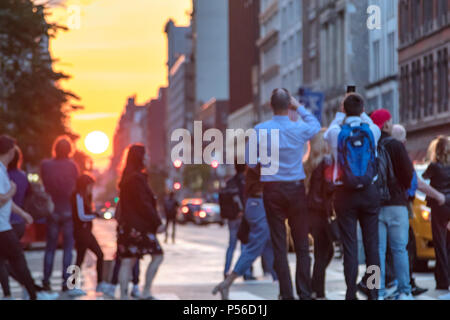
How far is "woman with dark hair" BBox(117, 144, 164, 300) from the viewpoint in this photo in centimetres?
→ 1312

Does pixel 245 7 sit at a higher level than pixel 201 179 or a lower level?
higher

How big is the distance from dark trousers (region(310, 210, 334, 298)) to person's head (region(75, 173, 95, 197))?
341cm

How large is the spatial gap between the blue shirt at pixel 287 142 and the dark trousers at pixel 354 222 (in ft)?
2.05

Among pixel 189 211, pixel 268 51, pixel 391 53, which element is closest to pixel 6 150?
pixel 391 53

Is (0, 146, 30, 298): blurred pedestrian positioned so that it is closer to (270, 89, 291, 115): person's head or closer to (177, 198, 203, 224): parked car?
(270, 89, 291, 115): person's head

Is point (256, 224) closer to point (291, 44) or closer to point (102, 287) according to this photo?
point (102, 287)

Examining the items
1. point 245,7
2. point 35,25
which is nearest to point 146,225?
point 35,25

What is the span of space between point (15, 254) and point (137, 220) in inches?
76.6

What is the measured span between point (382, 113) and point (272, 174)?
150cm

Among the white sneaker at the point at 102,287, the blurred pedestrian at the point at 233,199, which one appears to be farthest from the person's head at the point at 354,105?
the blurred pedestrian at the point at 233,199

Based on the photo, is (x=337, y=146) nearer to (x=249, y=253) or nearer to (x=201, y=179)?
(x=249, y=253)

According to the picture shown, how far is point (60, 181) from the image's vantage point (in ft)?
49.5

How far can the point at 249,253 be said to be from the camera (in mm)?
13133

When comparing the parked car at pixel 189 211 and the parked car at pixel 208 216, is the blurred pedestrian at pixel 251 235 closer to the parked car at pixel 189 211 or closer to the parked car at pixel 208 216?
the parked car at pixel 208 216
